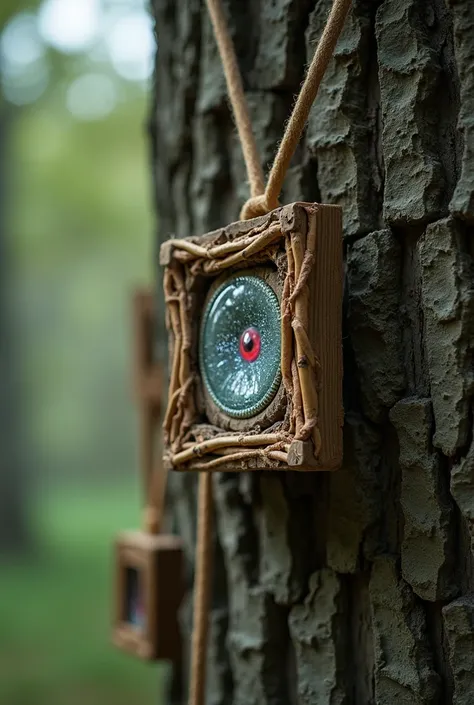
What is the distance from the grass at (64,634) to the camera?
1885mm

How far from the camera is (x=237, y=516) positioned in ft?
2.49

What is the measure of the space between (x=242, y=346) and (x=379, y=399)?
0.11 metres

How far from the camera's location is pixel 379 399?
0.61m

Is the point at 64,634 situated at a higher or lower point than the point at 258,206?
lower

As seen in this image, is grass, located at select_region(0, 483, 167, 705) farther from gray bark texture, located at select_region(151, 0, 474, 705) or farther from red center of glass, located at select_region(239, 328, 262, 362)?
red center of glass, located at select_region(239, 328, 262, 362)

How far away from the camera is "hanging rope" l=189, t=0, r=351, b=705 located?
605 millimetres

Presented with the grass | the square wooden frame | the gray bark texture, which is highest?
the gray bark texture

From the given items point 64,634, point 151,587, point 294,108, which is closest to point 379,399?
point 294,108

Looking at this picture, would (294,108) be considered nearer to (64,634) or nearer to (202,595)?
(202,595)

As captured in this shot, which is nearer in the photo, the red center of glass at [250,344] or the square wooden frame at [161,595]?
the red center of glass at [250,344]

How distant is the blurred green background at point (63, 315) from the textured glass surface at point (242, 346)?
91 cm

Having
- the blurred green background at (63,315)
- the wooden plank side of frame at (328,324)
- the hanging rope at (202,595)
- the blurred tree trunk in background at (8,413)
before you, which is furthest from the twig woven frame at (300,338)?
the blurred tree trunk in background at (8,413)

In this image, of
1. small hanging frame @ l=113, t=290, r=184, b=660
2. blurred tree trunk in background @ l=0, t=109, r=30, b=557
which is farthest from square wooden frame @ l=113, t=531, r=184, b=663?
blurred tree trunk in background @ l=0, t=109, r=30, b=557

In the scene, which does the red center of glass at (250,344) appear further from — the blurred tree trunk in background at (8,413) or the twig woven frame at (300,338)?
the blurred tree trunk in background at (8,413)
